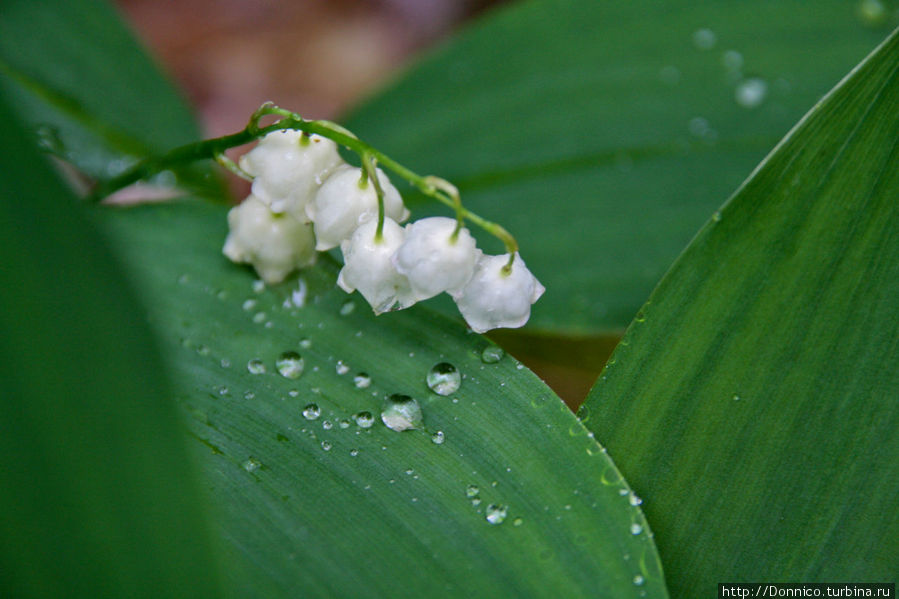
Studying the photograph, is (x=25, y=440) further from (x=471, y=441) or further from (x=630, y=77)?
(x=630, y=77)

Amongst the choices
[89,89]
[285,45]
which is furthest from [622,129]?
[285,45]

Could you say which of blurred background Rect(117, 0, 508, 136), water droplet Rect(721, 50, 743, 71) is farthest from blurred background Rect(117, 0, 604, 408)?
water droplet Rect(721, 50, 743, 71)

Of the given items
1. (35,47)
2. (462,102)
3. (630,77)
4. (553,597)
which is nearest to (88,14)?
(35,47)

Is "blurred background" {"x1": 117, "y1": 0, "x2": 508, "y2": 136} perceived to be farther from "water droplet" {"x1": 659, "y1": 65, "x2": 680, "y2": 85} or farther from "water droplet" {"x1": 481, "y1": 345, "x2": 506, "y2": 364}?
"water droplet" {"x1": 481, "y1": 345, "x2": 506, "y2": 364}

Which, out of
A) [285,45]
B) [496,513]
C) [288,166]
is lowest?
[496,513]

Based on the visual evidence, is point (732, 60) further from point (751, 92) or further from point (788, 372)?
point (788, 372)

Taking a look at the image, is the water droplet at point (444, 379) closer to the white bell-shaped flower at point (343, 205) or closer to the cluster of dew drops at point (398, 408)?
the cluster of dew drops at point (398, 408)
